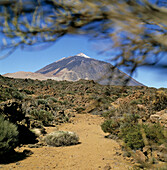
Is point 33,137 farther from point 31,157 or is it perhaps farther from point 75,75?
point 75,75

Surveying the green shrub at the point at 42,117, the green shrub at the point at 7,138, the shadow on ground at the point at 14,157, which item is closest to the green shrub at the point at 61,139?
the shadow on ground at the point at 14,157

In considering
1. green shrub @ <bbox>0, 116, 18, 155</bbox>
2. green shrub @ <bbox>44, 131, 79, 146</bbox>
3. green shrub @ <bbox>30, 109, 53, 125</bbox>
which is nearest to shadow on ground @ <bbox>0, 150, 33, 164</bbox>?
green shrub @ <bbox>0, 116, 18, 155</bbox>

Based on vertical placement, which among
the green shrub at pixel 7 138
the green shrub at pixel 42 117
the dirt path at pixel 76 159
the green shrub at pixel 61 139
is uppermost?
the green shrub at pixel 7 138

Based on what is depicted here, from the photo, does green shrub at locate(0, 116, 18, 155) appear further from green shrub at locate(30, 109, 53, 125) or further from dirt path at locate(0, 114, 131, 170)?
green shrub at locate(30, 109, 53, 125)

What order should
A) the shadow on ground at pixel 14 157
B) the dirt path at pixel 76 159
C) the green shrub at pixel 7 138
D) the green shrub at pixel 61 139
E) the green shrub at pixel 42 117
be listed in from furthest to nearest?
the green shrub at pixel 42 117 < the green shrub at pixel 61 139 < the green shrub at pixel 7 138 < the shadow on ground at pixel 14 157 < the dirt path at pixel 76 159

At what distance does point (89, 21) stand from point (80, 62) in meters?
193

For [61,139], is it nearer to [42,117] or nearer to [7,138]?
[7,138]

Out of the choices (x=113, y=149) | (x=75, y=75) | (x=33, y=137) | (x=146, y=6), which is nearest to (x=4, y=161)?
(x=33, y=137)

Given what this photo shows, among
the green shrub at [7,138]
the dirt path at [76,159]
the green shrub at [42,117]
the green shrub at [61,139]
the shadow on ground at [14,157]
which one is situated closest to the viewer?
the dirt path at [76,159]

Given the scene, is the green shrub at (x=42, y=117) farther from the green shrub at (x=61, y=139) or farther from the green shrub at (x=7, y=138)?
the green shrub at (x=7, y=138)

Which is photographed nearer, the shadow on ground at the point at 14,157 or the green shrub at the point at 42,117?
the shadow on ground at the point at 14,157

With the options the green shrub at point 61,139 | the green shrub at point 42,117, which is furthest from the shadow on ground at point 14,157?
the green shrub at point 42,117

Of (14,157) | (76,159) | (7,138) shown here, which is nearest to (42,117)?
(7,138)

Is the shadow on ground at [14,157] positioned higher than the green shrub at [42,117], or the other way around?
the shadow on ground at [14,157]
